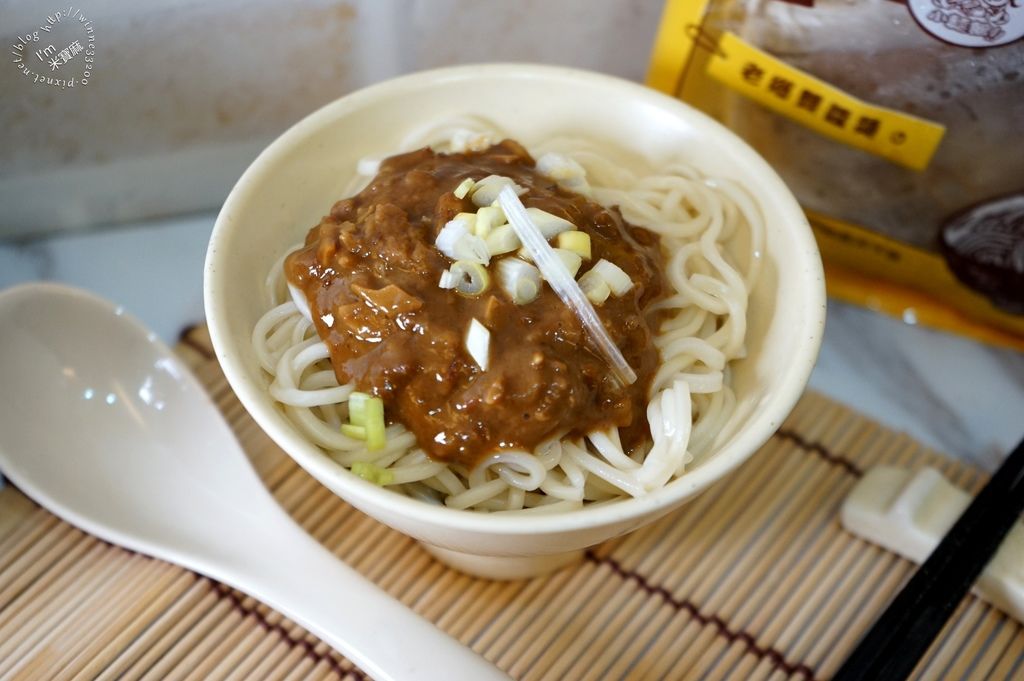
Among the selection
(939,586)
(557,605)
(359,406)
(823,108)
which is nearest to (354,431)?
(359,406)

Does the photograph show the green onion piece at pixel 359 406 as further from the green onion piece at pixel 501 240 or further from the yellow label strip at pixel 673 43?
the yellow label strip at pixel 673 43

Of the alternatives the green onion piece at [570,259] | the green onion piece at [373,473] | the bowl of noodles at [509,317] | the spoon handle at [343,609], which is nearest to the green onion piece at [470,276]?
the bowl of noodles at [509,317]

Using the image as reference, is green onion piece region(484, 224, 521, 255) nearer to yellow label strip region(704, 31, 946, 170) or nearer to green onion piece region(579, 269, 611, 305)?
green onion piece region(579, 269, 611, 305)

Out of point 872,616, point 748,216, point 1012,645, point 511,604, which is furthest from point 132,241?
point 1012,645

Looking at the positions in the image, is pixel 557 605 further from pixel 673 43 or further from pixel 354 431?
pixel 673 43

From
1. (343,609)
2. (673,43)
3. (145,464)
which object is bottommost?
(145,464)

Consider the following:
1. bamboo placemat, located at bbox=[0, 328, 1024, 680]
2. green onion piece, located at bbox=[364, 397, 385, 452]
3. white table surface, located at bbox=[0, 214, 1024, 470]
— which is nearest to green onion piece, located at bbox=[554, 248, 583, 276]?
green onion piece, located at bbox=[364, 397, 385, 452]
